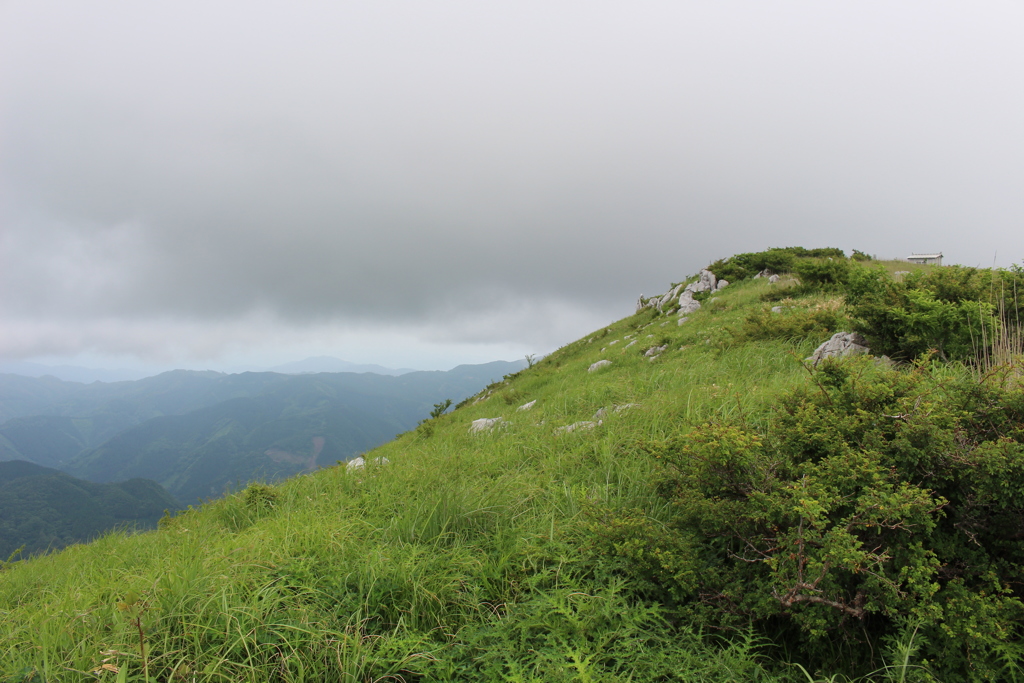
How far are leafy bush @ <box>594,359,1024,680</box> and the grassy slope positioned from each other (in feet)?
1.20

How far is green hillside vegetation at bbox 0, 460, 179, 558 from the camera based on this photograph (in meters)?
105

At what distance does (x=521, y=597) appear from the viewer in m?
3.34

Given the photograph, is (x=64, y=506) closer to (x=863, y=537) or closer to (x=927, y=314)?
(x=863, y=537)

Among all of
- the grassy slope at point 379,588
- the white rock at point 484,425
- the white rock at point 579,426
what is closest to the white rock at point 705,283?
the white rock at point 484,425

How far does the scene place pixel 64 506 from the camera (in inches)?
4830

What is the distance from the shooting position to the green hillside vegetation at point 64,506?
105 meters

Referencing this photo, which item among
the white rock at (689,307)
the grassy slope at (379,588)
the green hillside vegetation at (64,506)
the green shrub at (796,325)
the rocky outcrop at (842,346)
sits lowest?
the green hillside vegetation at (64,506)

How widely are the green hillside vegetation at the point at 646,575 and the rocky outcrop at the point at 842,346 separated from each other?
2.98 m

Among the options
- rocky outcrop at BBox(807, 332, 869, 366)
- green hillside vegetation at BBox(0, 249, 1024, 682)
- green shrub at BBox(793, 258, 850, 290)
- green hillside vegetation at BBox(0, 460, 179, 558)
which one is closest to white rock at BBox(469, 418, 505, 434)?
green hillside vegetation at BBox(0, 249, 1024, 682)

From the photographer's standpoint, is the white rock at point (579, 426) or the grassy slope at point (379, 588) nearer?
the grassy slope at point (379, 588)

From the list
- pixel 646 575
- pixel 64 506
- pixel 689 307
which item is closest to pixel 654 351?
pixel 689 307

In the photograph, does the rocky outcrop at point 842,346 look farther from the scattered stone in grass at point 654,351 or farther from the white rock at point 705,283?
the white rock at point 705,283

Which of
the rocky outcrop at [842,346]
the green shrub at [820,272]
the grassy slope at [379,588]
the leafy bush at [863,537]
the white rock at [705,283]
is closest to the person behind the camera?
the leafy bush at [863,537]

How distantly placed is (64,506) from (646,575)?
7137 inches
